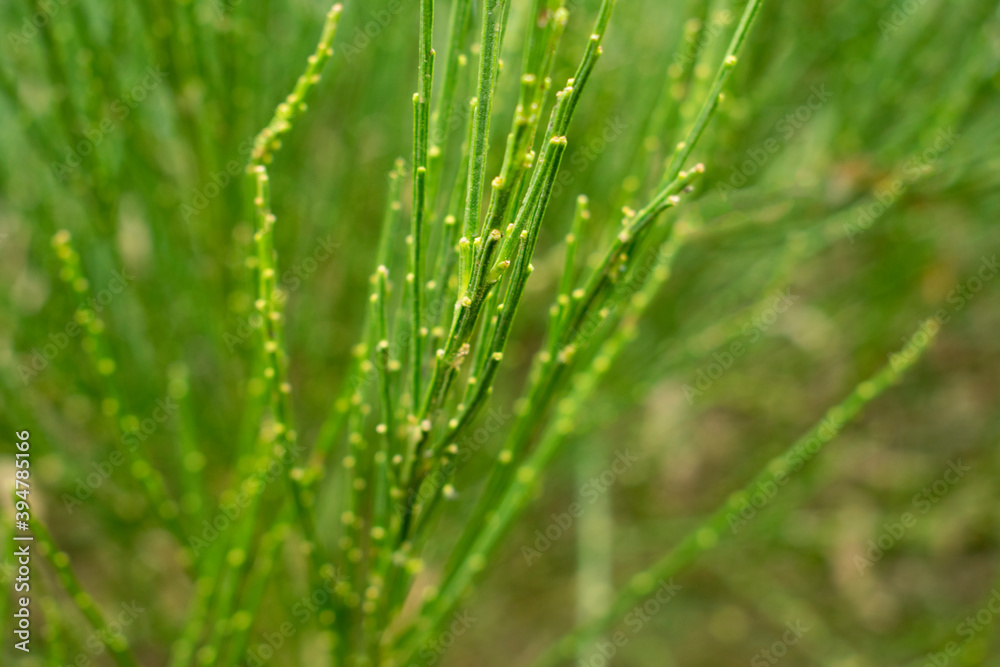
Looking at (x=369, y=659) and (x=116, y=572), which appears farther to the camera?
(x=116, y=572)

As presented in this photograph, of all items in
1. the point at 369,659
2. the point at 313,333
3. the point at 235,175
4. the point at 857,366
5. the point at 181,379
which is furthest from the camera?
the point at 857,366

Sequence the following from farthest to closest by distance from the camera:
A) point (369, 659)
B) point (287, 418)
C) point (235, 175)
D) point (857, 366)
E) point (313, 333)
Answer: point (857, 366) < point (313, 333) < point (235, 175) < point (369, 659) < point (287, 418)

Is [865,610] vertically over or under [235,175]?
under

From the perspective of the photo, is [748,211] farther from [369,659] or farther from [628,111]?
[369,659]

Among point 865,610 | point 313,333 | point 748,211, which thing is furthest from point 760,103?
point 865,610

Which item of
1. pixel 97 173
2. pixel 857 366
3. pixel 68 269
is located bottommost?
pixel 857 366

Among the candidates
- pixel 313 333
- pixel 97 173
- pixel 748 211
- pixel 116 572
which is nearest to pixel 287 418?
pixel 97 173
